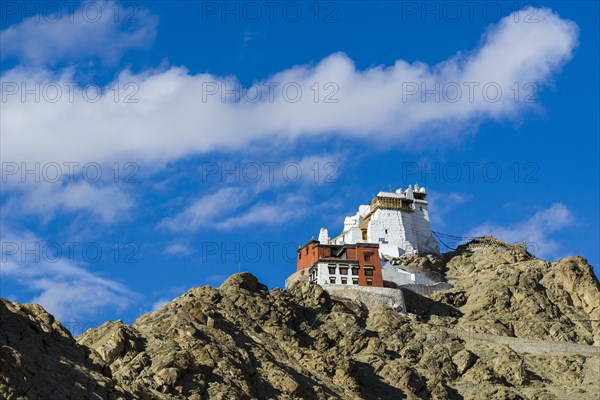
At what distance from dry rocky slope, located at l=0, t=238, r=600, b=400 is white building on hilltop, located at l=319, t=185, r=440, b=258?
377 centimetres

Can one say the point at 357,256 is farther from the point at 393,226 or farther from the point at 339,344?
the point at 339,344

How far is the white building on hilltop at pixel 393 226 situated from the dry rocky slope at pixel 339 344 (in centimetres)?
377

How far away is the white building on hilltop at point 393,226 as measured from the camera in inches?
5113

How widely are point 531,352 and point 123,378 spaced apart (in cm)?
5272

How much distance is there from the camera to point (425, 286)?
393 ft

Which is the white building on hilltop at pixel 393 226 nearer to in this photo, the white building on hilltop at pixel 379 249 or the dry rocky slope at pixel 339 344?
the white building on hilltop at pixel 379 249

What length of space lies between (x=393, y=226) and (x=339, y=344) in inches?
1463

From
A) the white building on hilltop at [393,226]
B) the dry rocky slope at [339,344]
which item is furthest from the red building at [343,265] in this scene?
the white building on hilltop at [393,226]

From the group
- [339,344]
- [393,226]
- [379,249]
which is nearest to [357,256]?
[379,249]

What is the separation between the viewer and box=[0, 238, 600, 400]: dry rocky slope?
58500 millimetres

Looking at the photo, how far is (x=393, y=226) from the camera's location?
131750 mm

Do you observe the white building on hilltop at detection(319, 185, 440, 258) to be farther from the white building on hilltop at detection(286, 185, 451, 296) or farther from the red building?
the red building

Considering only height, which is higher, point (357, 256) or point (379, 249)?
point (379, 249)

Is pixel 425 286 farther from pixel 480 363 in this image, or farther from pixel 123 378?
pixel 123 378
